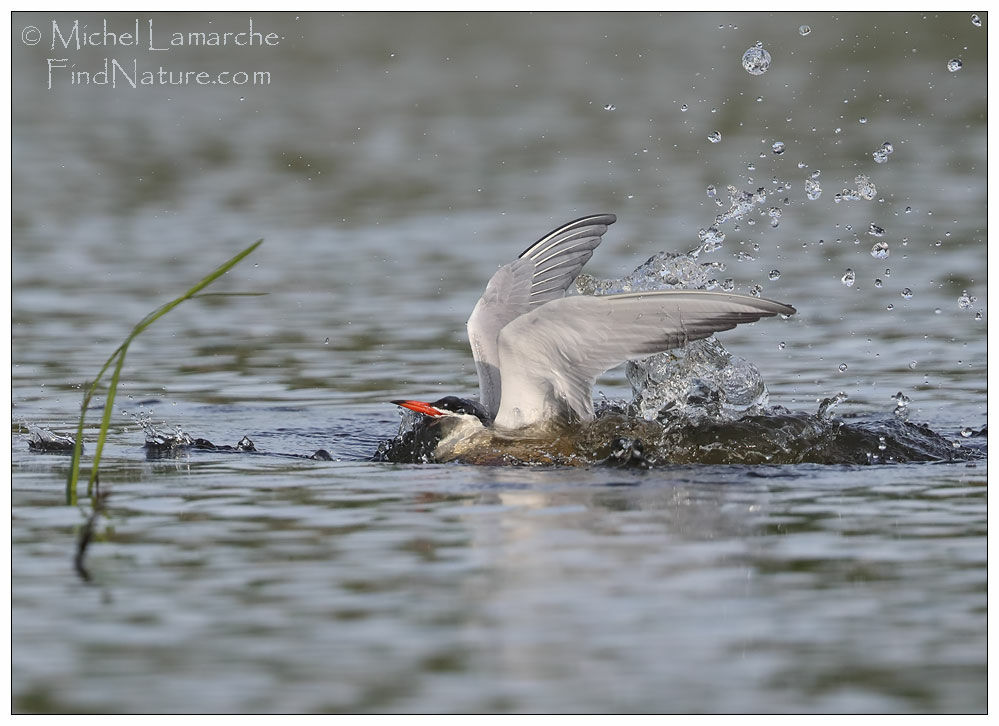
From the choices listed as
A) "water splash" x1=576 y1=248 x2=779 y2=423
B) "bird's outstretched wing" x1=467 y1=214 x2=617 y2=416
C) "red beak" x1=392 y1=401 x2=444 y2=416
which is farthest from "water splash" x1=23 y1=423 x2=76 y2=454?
"water splash" x1=576 y1=248 x2=779 y2=423

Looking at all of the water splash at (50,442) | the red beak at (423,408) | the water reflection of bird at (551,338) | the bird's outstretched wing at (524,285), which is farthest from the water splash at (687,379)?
the water splash at (50,442)

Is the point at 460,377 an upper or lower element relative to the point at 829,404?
upper

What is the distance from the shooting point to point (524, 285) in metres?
8.85

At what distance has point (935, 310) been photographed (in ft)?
36.8

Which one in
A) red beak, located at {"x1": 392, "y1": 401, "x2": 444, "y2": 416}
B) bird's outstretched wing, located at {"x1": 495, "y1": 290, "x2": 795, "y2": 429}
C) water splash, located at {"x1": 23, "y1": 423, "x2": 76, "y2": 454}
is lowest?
water splash, located at {"x1": 23, "y1": 423, "x2": 76, "y2": 454}

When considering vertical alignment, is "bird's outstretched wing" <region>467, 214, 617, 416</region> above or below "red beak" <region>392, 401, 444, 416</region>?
above

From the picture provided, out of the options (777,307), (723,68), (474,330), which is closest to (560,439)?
(474,330)

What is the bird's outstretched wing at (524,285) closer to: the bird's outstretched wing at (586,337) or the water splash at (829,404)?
the bird's outstretched wing at (586,337)

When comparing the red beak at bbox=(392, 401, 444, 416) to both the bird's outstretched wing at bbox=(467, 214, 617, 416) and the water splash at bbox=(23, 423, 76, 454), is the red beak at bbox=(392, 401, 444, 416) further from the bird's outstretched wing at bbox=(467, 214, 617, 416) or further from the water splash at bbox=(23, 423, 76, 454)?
the water splash at bbox=(23, 423, 76, 454)

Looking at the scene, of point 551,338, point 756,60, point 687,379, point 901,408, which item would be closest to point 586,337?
point 551,338

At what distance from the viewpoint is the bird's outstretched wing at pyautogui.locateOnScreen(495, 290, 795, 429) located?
7617 mm

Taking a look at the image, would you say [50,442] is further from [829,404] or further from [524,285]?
[829,404]

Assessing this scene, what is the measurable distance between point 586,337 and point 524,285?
103 centimetres

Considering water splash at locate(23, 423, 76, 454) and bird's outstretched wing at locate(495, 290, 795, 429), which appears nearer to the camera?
bird's outstretched wing at locate(495, 290, 795, 429)
